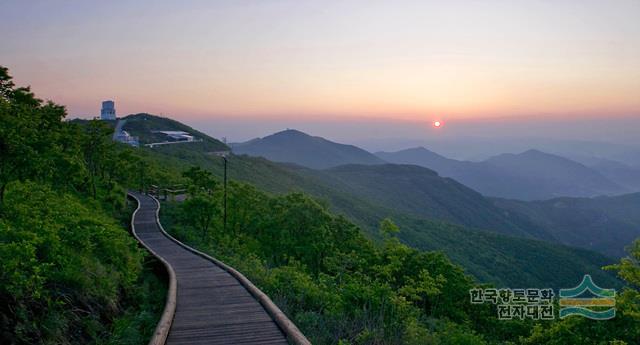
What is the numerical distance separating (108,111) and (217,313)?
13941 centimetres

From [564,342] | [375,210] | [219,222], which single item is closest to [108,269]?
[564,342]

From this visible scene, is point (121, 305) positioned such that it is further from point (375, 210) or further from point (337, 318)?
point (375, 210)

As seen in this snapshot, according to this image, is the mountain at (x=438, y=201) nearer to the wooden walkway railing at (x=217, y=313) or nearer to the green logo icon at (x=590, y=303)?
the green logo icon at (x=590, y=303)

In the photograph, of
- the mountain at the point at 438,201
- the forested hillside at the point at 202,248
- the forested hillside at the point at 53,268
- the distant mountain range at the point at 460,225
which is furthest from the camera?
the mountain at the point at 438,201

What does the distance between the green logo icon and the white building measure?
5414 inches

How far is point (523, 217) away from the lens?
6983 inches

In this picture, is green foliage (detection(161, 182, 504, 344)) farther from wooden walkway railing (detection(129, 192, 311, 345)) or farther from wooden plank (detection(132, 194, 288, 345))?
wooden plank (detection(132, 194, 288, 345))

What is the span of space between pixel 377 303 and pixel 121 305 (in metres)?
6.40

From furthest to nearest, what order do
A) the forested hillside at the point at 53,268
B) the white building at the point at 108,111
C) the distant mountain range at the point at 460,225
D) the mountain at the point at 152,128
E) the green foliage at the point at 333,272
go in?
the white building at the point at 108,111, the mountain at the point at 152,128, the distant mountain range at the point at 460,225, the green foliage at the point at 333,272, the forested hillside at the point at 53,268

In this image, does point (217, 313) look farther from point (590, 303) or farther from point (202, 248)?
point (590, 303)

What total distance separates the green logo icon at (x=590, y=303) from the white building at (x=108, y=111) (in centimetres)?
13752

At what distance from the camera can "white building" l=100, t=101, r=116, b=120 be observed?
13012 centimetres

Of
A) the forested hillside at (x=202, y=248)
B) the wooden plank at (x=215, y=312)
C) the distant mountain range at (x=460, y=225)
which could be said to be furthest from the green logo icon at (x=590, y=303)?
the distant mountain range at (x=460, y=225)

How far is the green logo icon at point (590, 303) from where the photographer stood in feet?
47.8
